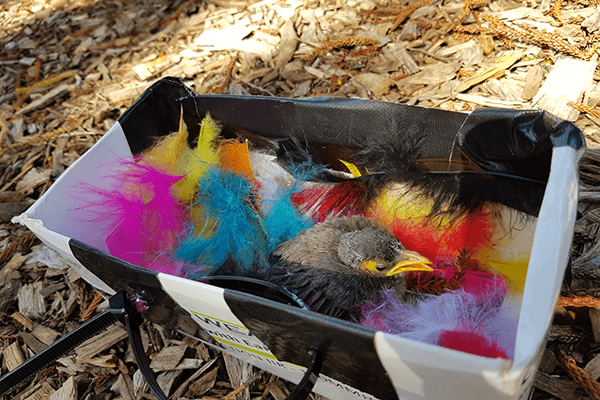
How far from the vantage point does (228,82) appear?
2.40 m

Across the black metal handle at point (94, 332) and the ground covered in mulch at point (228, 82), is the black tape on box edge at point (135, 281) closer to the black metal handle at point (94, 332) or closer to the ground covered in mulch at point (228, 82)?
the black metal handle at point (94, 332)

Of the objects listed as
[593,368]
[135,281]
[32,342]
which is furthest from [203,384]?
[593,368]

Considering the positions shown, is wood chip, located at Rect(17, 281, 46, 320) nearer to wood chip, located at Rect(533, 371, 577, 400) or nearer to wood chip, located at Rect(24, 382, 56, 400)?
wood chip, located at Rect(24, 382, 56, 400)

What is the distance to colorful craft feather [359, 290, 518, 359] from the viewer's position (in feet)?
2.98

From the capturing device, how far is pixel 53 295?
170 centimetres

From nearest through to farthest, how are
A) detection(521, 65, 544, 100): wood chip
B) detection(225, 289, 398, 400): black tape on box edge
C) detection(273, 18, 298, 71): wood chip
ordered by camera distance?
detection(225, 289, 398, 400): black tape on box edge, detection(521, 65, 544, 100): wood chip, detection(273, 18, 298, 71): wood chip

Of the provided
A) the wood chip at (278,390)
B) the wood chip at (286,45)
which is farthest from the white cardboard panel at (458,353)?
the wood chip at (286,45)

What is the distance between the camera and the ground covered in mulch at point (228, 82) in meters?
1.40

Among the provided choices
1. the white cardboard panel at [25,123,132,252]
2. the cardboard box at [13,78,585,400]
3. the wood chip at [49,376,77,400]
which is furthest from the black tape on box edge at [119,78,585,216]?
the wood chip at [49,376,77,400]

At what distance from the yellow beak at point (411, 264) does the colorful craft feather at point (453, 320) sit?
0.24ft

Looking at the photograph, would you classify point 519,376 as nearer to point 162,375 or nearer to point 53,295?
point 162,375

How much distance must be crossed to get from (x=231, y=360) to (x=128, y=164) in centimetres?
79

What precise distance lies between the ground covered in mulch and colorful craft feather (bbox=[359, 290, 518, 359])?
279mm

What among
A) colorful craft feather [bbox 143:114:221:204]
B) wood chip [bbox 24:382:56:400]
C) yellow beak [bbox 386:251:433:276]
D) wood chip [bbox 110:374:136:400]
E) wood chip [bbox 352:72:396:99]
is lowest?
wood chip [bbox 110:374:136:400]
